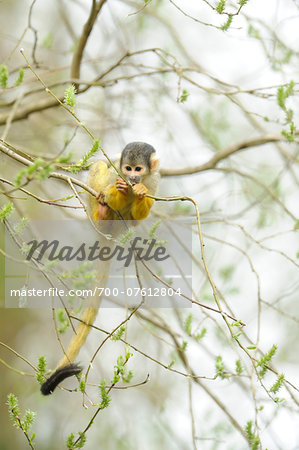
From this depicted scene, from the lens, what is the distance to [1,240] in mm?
4477

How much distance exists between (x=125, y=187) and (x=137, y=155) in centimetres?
33

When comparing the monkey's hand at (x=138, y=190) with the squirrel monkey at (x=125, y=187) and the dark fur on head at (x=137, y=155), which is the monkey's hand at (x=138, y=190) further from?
the dark fur on head at (x=137, y=155)

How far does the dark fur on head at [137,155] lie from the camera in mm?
3035

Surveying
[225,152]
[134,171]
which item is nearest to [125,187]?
[134,171]

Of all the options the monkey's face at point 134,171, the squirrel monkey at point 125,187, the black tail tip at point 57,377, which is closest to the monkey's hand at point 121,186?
the squirrel monkey at point 125,187

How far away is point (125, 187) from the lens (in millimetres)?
2777

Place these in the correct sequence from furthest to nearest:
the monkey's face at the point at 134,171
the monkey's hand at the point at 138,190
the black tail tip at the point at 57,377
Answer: the monkey's face at the point at 134,171 → the monkey's hand at the point at 138,190 → the black tail tip at the point at 57,377

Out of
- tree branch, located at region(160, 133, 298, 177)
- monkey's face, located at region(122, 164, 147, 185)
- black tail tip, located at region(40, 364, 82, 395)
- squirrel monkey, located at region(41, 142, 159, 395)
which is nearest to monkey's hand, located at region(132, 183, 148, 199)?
squirrel monkey, located at region(41, 142, 159, 395)

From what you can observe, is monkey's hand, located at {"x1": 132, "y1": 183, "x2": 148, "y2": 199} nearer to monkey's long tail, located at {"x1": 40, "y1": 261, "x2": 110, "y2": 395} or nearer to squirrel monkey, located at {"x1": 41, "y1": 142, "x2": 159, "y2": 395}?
squirrel monkey, located at {"x1": 41, "y1": 142, "x2": 159, "y2": 395}

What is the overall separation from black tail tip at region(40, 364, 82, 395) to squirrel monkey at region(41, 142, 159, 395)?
0.46 m

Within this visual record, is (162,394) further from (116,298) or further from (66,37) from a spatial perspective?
(66,37)

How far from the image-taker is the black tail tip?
2059mm

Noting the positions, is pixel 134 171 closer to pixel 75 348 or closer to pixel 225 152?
pixel 225 152

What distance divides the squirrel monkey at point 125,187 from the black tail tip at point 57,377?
461 mm
